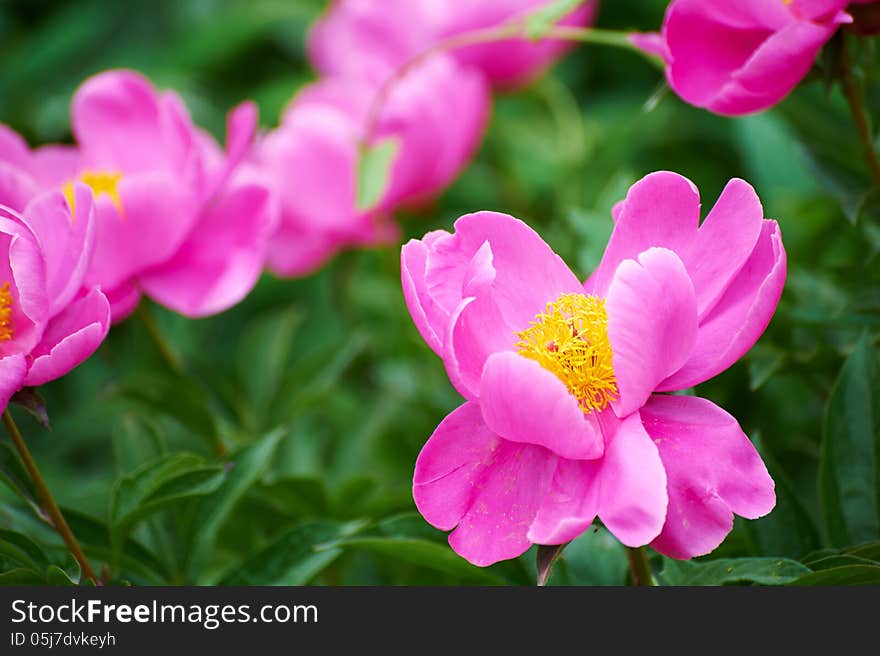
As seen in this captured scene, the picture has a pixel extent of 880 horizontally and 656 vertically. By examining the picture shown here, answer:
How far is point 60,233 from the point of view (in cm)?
60

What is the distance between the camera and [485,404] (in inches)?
20.1

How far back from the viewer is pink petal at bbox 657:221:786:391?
0.51 metres

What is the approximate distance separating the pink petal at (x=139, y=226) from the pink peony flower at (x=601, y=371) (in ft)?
0.88

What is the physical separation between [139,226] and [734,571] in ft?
1.39

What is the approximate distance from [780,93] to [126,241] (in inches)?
15.8

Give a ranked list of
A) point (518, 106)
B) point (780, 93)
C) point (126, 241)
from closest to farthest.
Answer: point (780, 93)
point (126, 241)
point (518, 106)

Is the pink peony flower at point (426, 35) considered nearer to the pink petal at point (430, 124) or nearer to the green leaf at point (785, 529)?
the pink petal at point (430, 124)

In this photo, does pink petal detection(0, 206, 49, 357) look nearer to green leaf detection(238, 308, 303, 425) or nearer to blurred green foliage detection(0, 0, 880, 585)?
blurred green foliage detection(0, 0, 880, 585)

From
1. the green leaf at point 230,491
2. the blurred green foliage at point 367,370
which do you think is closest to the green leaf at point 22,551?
the blurred green foliage at point 367,370

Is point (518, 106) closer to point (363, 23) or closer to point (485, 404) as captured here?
point (363, 23)

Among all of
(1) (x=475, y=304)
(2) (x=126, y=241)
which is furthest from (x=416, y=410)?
(1) (x=475, y=304)

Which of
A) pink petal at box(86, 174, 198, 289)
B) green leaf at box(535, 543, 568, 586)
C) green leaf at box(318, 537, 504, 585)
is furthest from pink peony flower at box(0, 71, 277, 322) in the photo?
green leaf at box(535, 543, 568, 586)

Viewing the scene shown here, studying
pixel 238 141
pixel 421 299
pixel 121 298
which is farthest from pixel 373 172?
pixel 421 299

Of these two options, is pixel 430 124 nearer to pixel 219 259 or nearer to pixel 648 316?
pixel 219 259
